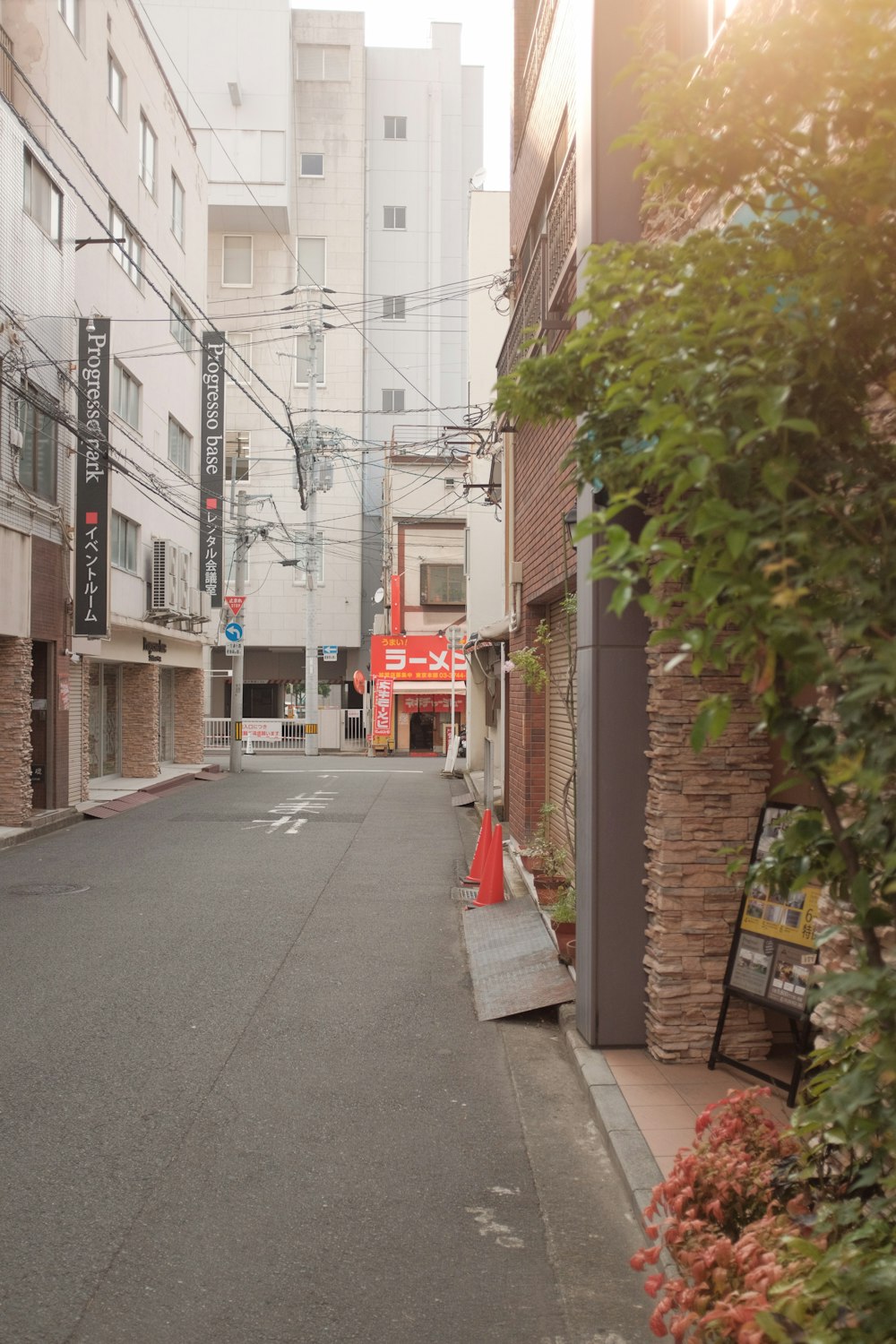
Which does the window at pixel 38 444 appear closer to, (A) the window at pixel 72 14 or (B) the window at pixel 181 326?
(A) the window at pixel 72 14

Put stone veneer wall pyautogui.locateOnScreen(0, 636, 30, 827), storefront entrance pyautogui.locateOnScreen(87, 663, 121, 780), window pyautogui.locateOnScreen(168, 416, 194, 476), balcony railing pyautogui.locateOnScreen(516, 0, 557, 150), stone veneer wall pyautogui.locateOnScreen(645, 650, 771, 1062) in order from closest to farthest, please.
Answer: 1. stone veneer wall pyautogui.locateOnScreen(645, 650, 771, 1062)
2. balcony railing pyautogui.locateOnScreen(516, 0, 557, 150)
3. stone veneer wall pyautogui.locateOnScreen(0, 636, 30, 827)
4. storefront entrance pyautogui.locateOnScreen(87, 663, 121, 780)
5. window pyautogui.locateOnScreen(168, 416, 194, 476)

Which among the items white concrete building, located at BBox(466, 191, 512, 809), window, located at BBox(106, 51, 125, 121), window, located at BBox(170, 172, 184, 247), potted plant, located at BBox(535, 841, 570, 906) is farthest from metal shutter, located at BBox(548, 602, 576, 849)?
window, located at BBox(170, 172, 184, 247)

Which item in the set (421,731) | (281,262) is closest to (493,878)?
(421,731)

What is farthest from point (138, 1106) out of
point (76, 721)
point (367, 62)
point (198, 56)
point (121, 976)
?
point (367, 62)

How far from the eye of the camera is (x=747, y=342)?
235cm

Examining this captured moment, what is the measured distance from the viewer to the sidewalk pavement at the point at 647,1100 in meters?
4.79

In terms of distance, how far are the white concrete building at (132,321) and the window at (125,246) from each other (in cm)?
5

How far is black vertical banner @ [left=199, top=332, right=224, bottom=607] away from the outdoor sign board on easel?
1004 inches

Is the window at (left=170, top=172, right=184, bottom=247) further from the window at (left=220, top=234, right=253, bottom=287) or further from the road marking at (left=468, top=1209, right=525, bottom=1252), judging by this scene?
the road marking at (left=468, top=1209, right=525, bottom=1252)

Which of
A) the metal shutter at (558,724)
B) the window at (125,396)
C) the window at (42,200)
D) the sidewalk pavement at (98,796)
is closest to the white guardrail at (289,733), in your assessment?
the sidewalk pavement at (98,796)

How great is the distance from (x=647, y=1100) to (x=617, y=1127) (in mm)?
391

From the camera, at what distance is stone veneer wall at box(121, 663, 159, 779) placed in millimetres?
26766

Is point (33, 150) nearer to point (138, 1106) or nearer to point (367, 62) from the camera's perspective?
point (138, 1106)

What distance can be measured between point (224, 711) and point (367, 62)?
102ft
